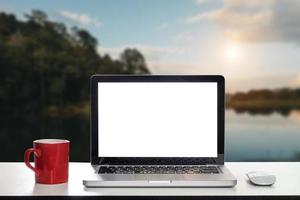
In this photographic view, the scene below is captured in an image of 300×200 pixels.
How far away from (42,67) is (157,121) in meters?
2.61

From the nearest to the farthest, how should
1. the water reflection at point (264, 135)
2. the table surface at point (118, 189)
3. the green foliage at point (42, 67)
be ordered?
the table surface at point (118, 189), the water reflection at point (264, 135), the green foliage at point (42, 67)

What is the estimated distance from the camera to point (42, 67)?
370cm

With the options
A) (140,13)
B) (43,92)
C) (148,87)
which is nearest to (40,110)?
(43,92)

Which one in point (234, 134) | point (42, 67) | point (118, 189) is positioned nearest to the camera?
A: point (118, 189)

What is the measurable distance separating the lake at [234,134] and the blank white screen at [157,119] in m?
2.06

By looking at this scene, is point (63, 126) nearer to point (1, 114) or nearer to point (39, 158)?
point (1, 114)

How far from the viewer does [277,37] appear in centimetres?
349

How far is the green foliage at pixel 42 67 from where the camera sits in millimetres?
3619

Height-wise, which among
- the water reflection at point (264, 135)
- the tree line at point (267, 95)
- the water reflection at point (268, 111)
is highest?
the tree line at point (267, 95)

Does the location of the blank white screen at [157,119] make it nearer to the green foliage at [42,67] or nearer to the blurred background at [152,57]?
the blurred background at [152,57]

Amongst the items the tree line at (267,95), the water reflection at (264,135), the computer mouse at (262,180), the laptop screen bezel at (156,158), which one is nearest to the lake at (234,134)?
the water reflection at (264,135)

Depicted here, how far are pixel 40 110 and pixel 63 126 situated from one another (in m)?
0.20

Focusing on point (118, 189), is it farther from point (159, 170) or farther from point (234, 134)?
point (234, 134)

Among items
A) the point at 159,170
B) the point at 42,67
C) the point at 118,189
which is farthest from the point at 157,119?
the point at 42,67
